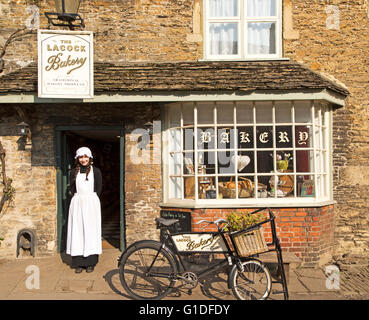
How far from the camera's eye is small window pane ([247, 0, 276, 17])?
7371 mm

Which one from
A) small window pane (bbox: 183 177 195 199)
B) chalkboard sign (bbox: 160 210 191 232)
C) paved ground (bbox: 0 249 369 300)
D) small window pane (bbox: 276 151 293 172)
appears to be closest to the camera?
paved ground (bbox: 0 249 369 300)

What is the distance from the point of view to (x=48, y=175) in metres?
7.20

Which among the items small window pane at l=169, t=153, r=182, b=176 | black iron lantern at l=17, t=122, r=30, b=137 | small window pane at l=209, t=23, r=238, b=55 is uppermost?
small window pane at l=209, t=23, r=238, b=55

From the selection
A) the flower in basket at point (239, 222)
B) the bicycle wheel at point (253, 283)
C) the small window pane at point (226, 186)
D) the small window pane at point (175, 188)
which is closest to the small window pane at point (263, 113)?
the small window pane at point (226, 186)

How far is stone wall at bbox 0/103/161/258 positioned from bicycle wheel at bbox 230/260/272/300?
2.72 m

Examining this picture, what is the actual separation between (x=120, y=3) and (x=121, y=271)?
16.7 ft

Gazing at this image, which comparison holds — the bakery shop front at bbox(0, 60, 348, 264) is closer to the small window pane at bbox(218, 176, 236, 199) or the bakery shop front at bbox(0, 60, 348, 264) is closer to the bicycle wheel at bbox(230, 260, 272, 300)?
the small window pane at bbox(218, 176, 236, 199)

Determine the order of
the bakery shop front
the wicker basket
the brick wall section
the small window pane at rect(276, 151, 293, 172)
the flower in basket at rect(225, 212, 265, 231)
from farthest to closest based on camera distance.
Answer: the small window pane at rect(276, 151, 293, 172) → the brick wall section → the bakery shop front → the flower in basket at rect(225, 212, 265, 231) → the wicker basket

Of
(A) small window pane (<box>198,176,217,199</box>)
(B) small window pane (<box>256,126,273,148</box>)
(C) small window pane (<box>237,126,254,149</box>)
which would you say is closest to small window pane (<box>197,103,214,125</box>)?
(C) small window pane (<box>237,126,254,149</box>)

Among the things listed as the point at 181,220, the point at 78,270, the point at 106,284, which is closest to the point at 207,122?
the point at 181,220

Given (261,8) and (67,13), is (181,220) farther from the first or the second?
(261,8)

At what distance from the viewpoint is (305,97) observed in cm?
630

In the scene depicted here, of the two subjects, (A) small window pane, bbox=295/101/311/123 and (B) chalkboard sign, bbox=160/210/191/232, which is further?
(A) small window pane, bbox=295/101/311/123

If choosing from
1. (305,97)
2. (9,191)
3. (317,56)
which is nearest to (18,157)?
(9,191)
